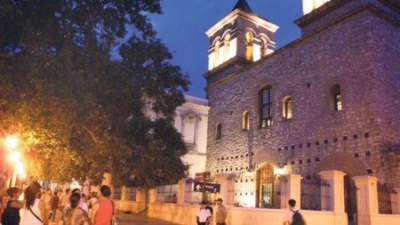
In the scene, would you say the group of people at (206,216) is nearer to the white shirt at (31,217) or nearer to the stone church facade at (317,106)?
the white shirt at (31,217)

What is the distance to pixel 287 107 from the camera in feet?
61.3

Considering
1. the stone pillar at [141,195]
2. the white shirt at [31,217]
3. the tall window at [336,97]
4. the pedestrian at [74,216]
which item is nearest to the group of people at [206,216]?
the white shirt at [31,217]

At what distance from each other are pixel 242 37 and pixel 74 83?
17.2 meters

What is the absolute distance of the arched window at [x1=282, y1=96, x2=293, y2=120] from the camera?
1835 centimetres

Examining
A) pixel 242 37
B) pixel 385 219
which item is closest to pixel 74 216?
pixel 385 219

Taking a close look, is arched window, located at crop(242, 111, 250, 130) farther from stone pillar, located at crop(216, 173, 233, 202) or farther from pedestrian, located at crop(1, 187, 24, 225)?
pedestrian, located at crop(1, 187, 24, 225)

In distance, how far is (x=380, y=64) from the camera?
1433 cm

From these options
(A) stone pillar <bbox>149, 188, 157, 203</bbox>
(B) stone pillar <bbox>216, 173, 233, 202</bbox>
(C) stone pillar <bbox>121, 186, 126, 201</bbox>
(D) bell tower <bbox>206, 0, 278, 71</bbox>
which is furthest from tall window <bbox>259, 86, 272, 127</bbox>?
(C) stone pillar <bbox>121, 186, 126, 201</bbox>

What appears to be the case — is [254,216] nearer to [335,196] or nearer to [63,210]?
[335,196]

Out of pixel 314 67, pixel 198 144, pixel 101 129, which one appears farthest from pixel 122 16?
pixel 198 144

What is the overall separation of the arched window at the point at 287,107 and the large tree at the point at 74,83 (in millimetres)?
7223

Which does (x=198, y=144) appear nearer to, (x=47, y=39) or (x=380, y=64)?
(x=380, y=64)

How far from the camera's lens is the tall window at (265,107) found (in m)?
20.0

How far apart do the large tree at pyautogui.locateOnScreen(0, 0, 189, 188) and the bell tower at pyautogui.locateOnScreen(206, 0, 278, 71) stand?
405 inches
